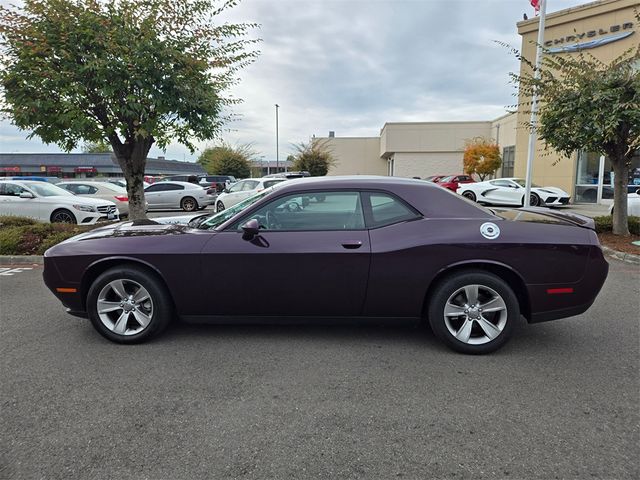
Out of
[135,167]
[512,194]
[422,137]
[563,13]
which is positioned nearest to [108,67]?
[135,167]

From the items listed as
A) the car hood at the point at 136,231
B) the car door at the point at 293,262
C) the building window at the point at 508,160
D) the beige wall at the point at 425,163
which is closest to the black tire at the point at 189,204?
the car hood at the point at 136,231

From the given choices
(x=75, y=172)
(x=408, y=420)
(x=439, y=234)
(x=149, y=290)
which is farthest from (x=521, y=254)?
(x=75, y=172)

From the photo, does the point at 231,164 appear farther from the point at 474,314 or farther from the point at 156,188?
the point at 474,314

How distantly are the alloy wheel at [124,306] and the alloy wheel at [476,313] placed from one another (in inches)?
106

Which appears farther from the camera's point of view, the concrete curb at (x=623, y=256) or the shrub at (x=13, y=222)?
the shrub at (x=13, y=222)

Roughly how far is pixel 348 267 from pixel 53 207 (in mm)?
10319

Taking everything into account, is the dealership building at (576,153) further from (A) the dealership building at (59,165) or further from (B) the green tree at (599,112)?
(A) the dealership building at (59,165)

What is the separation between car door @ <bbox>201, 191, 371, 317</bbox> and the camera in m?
3.67

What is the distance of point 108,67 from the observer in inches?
296

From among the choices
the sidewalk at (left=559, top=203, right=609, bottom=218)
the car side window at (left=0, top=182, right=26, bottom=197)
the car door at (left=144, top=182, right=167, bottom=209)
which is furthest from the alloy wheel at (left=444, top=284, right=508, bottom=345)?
the car door at (left=144, top=182, right=167, bottom=209)

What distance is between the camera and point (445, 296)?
3.63m

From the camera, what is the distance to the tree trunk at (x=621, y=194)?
30.6 feet

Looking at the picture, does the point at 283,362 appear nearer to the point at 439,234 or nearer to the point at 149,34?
the point at 439,234

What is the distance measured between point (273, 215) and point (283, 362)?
4.25ft
